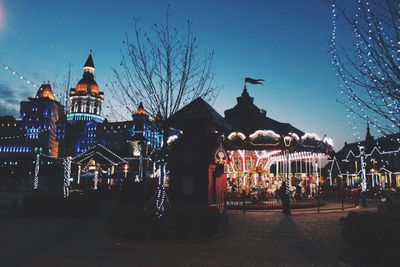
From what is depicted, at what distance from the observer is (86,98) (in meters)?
113

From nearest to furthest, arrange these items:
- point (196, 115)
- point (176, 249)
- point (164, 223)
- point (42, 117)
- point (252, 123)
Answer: point (176, 249)
point (164, 223)
point (196, 115)
point (252, 123)
point (42, 117)

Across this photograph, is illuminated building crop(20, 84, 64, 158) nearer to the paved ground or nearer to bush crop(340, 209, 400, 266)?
the paved ground

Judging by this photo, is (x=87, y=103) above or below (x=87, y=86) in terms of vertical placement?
below

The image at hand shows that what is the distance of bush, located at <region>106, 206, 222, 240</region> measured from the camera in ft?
31.8

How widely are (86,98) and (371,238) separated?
114 metres

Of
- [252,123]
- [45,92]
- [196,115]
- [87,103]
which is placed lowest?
[196,115]

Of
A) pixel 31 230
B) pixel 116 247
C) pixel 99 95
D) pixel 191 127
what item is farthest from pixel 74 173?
pixel 99 95

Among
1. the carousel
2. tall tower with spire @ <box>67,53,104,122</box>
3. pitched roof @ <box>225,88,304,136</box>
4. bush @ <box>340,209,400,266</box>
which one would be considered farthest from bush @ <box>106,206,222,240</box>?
tall tower with spire @ <box>67,53,104,122</box>

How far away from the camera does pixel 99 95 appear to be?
4611 inches

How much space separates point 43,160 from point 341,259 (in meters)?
64.8

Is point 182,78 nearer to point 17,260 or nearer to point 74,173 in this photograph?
point 17,260

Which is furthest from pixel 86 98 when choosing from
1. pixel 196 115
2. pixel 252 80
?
pixel 196 115

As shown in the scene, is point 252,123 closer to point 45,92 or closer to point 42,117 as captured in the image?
point 42,117

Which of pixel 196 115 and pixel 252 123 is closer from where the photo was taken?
pixel 196 115
